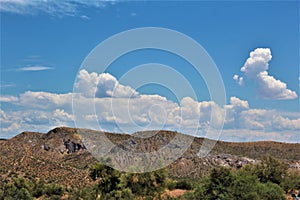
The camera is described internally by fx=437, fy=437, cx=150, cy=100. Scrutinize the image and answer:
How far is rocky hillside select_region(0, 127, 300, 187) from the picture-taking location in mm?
61406

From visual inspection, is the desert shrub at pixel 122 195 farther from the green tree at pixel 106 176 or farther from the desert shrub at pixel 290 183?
the desert shrub at pixel 290 183

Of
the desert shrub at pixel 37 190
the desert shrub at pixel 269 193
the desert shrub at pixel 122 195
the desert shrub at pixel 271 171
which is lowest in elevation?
the desert shrub at pixel 37 190

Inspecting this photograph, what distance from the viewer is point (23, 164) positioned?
9612 centimetres

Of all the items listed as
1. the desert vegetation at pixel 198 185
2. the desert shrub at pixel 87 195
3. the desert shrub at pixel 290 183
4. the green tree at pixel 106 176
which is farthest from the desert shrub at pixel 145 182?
the desert shrub at pixel 290 183

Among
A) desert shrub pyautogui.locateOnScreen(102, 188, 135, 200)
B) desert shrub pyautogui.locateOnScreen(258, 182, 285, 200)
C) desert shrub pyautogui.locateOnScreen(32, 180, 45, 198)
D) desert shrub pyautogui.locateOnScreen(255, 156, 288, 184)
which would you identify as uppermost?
desert shrub pyautogui.locateOnScreen(255, 156, 288, 184)

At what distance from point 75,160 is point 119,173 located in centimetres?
6926

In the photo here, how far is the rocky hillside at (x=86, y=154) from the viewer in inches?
2418

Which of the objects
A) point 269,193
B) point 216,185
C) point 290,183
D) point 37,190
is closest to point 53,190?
point 37,190

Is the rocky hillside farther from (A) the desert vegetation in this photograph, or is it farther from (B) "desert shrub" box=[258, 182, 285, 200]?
(B) "desert shrub" box=[258, 182, 285, 200]

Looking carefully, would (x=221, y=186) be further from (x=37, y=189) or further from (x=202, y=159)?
(x=202, y=159)

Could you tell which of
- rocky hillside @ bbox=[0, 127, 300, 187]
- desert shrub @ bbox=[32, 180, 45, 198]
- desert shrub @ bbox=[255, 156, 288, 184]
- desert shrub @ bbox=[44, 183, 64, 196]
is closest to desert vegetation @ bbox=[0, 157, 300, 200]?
desert shrub @ bbox=[255, 156, 288, 184]

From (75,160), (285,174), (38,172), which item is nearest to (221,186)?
(285,174)

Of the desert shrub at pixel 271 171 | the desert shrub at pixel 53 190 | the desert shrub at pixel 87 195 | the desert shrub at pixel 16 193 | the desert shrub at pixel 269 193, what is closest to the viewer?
the desert shrub at pixel 269 193

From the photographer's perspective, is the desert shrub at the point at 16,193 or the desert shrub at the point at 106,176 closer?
the desert shrub at the point at 106,176
